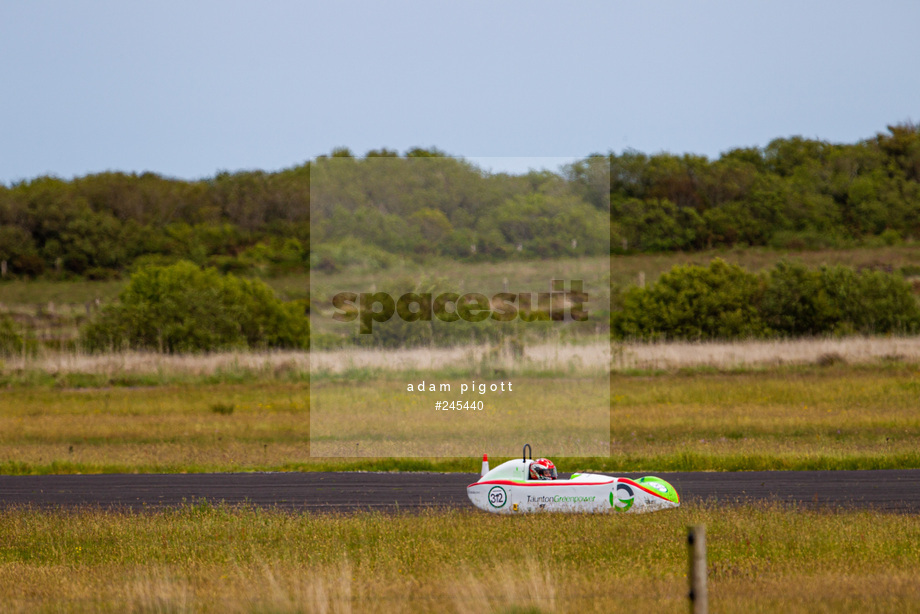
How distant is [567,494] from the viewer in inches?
Answer: 527

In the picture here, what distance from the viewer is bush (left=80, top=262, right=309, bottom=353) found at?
138ft

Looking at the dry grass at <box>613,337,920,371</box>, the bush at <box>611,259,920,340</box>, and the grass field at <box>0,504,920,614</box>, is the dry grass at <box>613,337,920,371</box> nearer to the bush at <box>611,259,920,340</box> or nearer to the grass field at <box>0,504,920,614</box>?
the bush at <box>611,259,920,340</box>

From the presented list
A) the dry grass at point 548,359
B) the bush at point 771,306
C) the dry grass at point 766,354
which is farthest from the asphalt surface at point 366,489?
the bush at point 771,306

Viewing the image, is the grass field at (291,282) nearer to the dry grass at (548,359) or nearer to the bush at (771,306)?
the bush at (771,306)

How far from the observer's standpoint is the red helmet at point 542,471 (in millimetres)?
13711

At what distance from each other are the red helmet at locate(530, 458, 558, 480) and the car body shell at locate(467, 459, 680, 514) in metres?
0.09

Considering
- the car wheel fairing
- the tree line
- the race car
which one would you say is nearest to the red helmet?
the race car

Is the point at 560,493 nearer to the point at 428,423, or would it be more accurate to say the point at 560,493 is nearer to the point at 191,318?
the point at 428,423

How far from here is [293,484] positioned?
1814cm

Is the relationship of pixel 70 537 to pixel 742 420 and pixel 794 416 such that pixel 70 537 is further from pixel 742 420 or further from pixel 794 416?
pixel 794 416

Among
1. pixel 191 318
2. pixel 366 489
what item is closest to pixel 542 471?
pixel 366 489

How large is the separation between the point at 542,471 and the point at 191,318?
104 ft

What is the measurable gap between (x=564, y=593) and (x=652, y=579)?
1190mm

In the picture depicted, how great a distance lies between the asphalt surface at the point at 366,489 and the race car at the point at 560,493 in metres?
1.43
